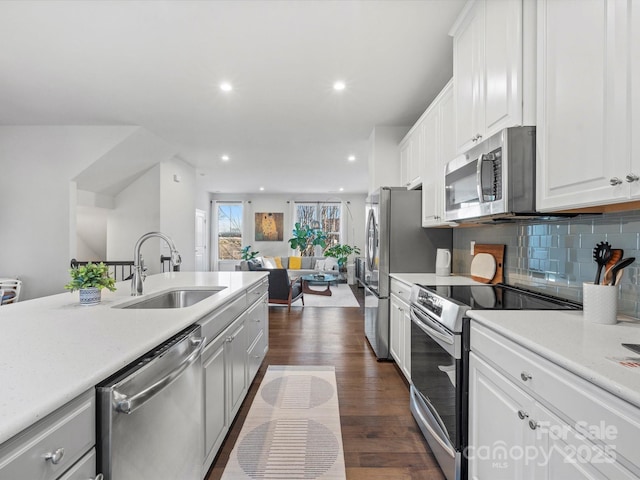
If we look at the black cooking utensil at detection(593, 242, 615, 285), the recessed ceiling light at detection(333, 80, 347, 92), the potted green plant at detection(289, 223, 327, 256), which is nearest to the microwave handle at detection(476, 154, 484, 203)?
the black cooking utensil at detection(593, 242, 615, 285)

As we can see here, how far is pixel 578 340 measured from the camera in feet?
3.43

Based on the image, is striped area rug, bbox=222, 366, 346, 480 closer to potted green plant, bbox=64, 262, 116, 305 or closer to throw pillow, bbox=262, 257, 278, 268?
potted green plant, bbox=64, 262, 116, 305

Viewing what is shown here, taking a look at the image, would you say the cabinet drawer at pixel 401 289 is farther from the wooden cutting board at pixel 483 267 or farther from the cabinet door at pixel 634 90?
the cabinet door at pixel 634 90

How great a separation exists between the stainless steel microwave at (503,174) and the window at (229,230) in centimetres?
849

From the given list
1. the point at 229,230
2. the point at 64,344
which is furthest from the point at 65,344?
the point at 229,230

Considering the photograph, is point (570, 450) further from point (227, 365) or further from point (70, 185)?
point (70, 185)

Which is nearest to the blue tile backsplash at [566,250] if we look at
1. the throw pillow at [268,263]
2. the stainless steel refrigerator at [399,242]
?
the stainless steel refrigerator at [399,242]

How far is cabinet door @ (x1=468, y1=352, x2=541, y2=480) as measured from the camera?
1087 millimetres

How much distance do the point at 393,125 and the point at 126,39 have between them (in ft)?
9.16

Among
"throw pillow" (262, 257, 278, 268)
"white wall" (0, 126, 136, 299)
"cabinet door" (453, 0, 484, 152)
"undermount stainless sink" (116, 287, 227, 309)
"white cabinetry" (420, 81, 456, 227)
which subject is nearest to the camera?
"cabinet door" (453, 0, 484, 152)

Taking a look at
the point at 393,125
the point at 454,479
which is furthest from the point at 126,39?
the point at 454,479

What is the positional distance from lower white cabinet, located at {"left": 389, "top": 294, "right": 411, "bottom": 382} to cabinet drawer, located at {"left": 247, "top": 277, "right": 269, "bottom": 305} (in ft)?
4.01

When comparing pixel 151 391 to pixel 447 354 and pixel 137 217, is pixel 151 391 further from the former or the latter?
pixel 137 217

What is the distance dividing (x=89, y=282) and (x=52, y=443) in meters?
1.13
